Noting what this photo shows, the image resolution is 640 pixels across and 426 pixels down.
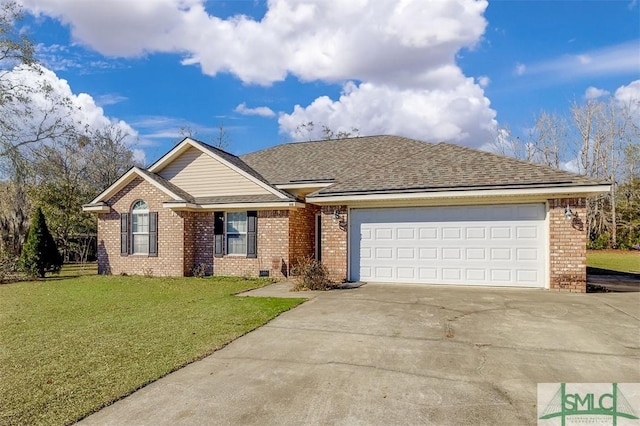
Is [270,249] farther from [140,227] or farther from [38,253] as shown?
[38,253]

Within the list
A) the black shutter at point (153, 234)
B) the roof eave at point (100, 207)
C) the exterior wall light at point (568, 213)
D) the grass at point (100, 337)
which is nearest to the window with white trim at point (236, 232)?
the grass at point (100, 337)

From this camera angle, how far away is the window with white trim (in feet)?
47.0

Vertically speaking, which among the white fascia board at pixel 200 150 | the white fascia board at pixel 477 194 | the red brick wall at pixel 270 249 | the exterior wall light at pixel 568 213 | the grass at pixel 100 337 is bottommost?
the grass at pixel 100 337

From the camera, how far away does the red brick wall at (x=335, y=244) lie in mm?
12070

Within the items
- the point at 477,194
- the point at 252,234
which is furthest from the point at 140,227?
the point at 477,194

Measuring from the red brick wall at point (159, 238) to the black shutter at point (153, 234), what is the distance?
14cm

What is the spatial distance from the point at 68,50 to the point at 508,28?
695 inches

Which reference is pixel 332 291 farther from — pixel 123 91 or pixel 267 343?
pixel 123 91

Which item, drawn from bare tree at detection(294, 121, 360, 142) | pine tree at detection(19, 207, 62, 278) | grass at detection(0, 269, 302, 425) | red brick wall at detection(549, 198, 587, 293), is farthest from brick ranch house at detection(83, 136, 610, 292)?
bare tree at detection(294, 121, 360, 142)

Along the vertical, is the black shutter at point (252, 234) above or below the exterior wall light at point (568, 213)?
below

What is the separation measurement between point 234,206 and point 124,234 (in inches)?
200

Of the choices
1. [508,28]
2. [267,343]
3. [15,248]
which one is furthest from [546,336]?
[15,248]

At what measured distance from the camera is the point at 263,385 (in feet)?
13.9

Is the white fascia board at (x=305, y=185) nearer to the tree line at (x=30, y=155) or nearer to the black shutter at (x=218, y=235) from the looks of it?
the black shutter at (x=218, y=235)
